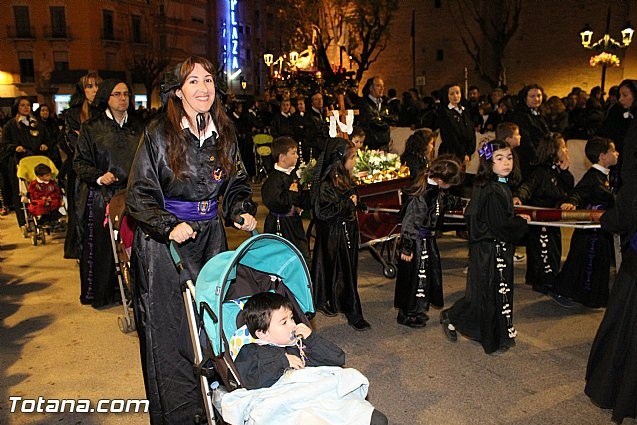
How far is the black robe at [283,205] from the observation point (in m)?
6.41

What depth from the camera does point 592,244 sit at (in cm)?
610

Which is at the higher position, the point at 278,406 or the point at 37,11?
the point at 37,11

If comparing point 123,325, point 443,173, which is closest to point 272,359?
point 443,173

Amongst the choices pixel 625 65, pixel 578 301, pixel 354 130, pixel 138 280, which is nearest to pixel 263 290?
pixel 138 280

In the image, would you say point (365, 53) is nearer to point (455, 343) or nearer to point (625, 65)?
point (625, 65)

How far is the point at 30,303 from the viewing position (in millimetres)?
6738

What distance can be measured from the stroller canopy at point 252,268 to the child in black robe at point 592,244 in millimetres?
3537

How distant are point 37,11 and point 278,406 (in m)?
47.6

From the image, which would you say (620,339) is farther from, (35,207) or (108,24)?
(108,24)

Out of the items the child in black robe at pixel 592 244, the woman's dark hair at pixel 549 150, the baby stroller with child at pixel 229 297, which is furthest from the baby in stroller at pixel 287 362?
the woman's dark hair at pixel 549 150

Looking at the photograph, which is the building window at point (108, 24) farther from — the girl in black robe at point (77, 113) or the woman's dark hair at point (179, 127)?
the woman's dark hair at point (179, 127)

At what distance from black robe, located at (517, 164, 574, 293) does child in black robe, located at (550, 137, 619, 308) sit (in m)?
0.27

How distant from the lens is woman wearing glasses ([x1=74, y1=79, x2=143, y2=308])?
19.1 feet

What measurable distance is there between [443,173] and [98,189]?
3.66m
